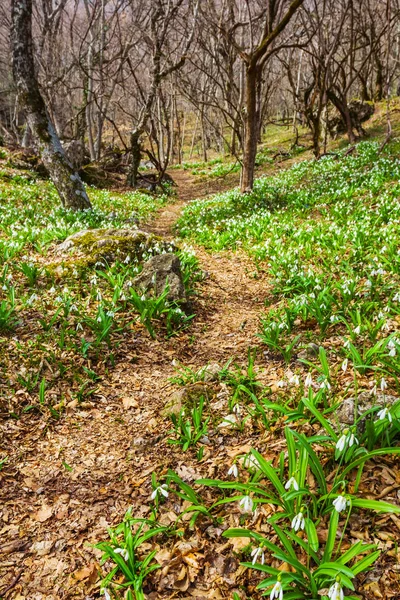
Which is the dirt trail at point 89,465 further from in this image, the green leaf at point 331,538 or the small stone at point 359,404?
the small stone at point 359,404

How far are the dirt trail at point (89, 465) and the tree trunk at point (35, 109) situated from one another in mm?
6065

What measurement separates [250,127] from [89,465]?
A: 35.5 ft

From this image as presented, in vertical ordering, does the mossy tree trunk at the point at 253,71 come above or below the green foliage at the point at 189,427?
above

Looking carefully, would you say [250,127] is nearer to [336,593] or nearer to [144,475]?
[144,475]

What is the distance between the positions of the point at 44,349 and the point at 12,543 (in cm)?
217

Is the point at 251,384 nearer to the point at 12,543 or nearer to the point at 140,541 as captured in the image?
the point at 140,541

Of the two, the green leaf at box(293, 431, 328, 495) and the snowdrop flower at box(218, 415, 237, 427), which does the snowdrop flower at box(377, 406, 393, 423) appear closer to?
the green leaf at box(293, 431, 328, 495)

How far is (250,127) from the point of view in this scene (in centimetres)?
1150

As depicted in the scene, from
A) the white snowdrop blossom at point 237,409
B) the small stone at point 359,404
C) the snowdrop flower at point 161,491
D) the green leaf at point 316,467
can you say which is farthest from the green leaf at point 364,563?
the white snowdrop blossom at point 237,409

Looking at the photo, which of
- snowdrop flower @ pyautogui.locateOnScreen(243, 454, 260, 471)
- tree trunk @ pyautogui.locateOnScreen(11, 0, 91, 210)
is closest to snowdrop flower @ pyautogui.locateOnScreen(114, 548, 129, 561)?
snowdrop flower @ pyautogui.locateOnScreen(243, 454, 260, 471)

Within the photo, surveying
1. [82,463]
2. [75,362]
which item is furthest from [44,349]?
[82,463]

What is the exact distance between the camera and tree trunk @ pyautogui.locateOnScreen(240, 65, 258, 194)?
11.0 meters

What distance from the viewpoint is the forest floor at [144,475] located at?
2283 millimetres

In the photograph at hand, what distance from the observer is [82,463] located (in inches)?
131
